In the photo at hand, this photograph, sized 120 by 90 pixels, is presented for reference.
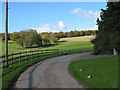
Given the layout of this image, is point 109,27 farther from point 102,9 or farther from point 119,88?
point 119,88

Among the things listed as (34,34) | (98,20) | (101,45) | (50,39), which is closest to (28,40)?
(34,34)

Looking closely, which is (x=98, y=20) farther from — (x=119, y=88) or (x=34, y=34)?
(x=34, y=34)

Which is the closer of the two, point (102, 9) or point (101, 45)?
point (101, 45)

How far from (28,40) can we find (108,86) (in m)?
73.8

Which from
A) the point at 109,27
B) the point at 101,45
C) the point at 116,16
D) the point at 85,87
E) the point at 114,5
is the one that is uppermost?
the point at 114,5

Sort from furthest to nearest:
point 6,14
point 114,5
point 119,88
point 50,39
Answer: point 50,39 < point 114,5 < point 6,14 < point 119,88

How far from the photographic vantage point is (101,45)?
2519 cm

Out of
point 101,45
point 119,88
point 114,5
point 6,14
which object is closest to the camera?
point 119,88

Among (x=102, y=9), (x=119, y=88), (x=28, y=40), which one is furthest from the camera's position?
(x=28, y=40)

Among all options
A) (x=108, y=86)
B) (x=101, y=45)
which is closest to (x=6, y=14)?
(x=108, y=86)

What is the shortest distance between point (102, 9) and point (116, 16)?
7694mm

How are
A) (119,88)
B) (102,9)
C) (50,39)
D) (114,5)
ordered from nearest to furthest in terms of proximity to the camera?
(119,88) < (114,5) < (102,9) < (50,39)

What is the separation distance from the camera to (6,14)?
15.4 m

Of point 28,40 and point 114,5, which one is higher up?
point 114,5
